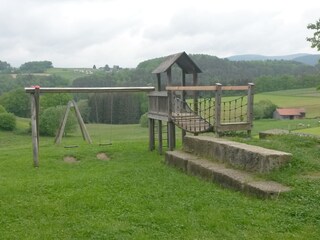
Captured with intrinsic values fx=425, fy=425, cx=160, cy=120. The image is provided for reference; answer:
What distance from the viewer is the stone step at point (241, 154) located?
755 cm

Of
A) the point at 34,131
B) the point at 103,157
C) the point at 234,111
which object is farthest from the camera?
the point at 234,111

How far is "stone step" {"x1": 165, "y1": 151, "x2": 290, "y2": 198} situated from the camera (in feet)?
22.1

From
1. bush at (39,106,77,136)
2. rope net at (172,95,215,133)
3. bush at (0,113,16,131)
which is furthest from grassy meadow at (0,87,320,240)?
bush at (0,113,16,131)

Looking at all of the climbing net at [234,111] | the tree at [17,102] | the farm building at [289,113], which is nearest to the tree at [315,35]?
the climbing net at [234,111]

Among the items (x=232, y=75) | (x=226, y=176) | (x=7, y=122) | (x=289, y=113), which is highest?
(x=232, y=75)

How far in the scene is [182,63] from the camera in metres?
16.0

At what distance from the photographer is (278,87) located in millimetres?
80000

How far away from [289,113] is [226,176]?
181 ft

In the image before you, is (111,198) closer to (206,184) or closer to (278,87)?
(206,184)

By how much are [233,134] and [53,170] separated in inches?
220

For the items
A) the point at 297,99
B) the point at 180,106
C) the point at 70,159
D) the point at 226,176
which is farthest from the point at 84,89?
the point at 297,99

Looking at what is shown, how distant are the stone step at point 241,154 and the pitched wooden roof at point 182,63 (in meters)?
5.28

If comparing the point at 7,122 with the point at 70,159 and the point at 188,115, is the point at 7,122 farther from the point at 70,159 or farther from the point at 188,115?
the point at 188,115

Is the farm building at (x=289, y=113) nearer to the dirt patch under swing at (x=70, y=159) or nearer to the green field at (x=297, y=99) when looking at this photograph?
the green field at (x=297, y=99)
